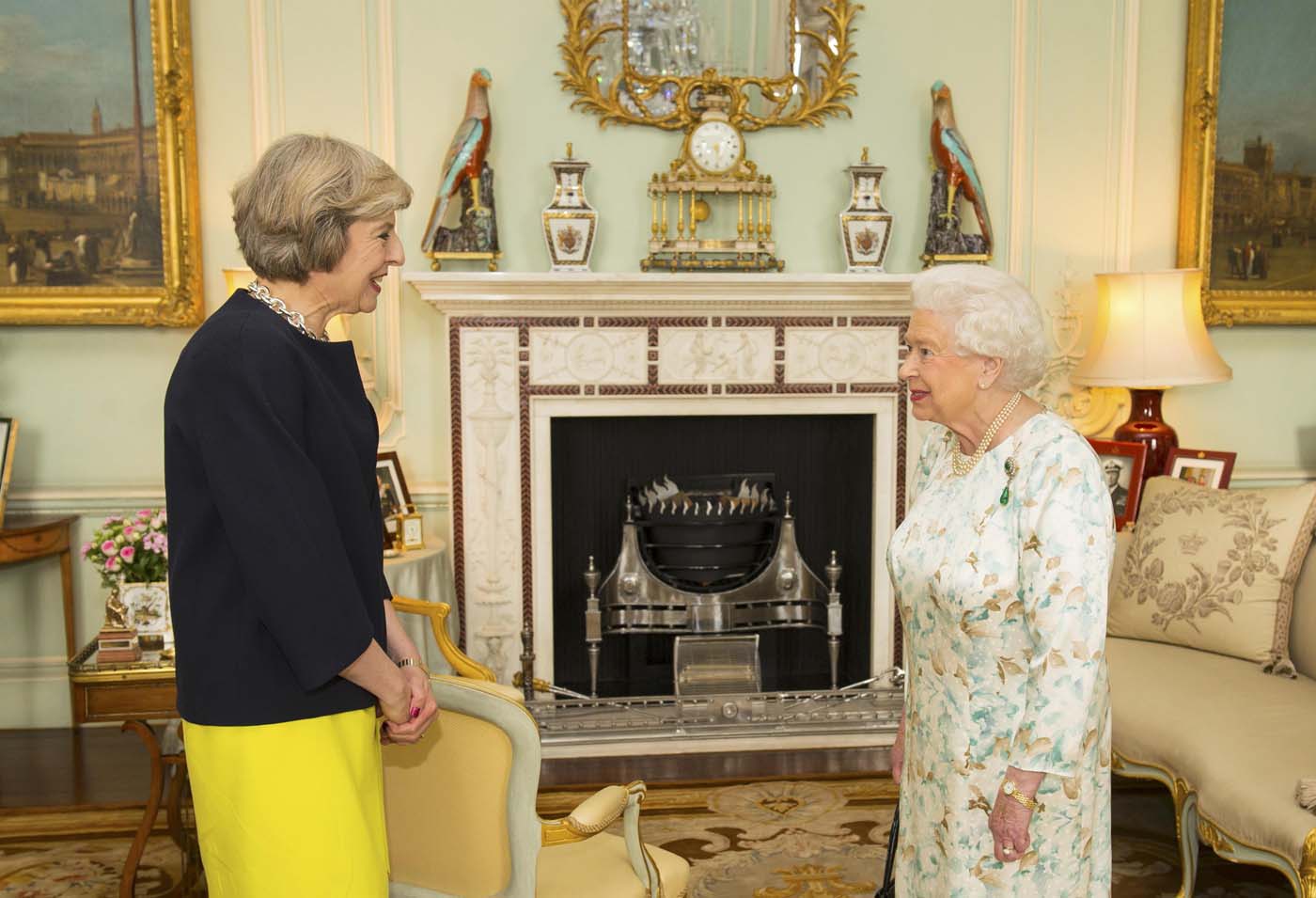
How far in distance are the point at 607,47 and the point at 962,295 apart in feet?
8.51

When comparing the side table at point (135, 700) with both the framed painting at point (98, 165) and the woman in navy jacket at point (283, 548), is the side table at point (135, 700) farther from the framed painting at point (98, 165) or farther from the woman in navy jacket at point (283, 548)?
the framed painting at point (98, 165)

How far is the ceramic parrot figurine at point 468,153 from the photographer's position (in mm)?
3859

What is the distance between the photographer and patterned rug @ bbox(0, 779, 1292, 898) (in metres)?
2.83

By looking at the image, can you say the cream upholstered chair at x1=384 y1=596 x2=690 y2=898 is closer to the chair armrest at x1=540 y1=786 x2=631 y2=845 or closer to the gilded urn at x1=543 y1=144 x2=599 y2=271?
the chair armrest at x1=540 y1=786 x2=631 y2=845

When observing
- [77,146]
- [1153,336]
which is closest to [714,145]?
[1153,336]

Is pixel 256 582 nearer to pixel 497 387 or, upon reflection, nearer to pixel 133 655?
pixel 133 655

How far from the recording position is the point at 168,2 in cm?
386

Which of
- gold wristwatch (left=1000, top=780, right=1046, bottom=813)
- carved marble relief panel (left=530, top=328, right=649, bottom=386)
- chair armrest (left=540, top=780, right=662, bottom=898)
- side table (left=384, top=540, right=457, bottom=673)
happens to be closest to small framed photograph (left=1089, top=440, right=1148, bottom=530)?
carved marble relief panel (left=530, top=328, right=649, bottom=386)

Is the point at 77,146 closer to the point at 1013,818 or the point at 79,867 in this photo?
the point at 79,867

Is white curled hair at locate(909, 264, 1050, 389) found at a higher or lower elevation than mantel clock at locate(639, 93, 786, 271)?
lower

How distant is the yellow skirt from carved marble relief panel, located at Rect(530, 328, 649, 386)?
258 cm

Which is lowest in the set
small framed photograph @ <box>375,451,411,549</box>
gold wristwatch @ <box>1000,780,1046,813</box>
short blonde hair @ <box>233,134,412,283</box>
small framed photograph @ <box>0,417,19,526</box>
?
gold wristwatch @ <box>1000,780,1046,813</box>

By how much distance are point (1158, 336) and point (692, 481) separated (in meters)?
1.76

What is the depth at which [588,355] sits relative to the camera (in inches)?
159
